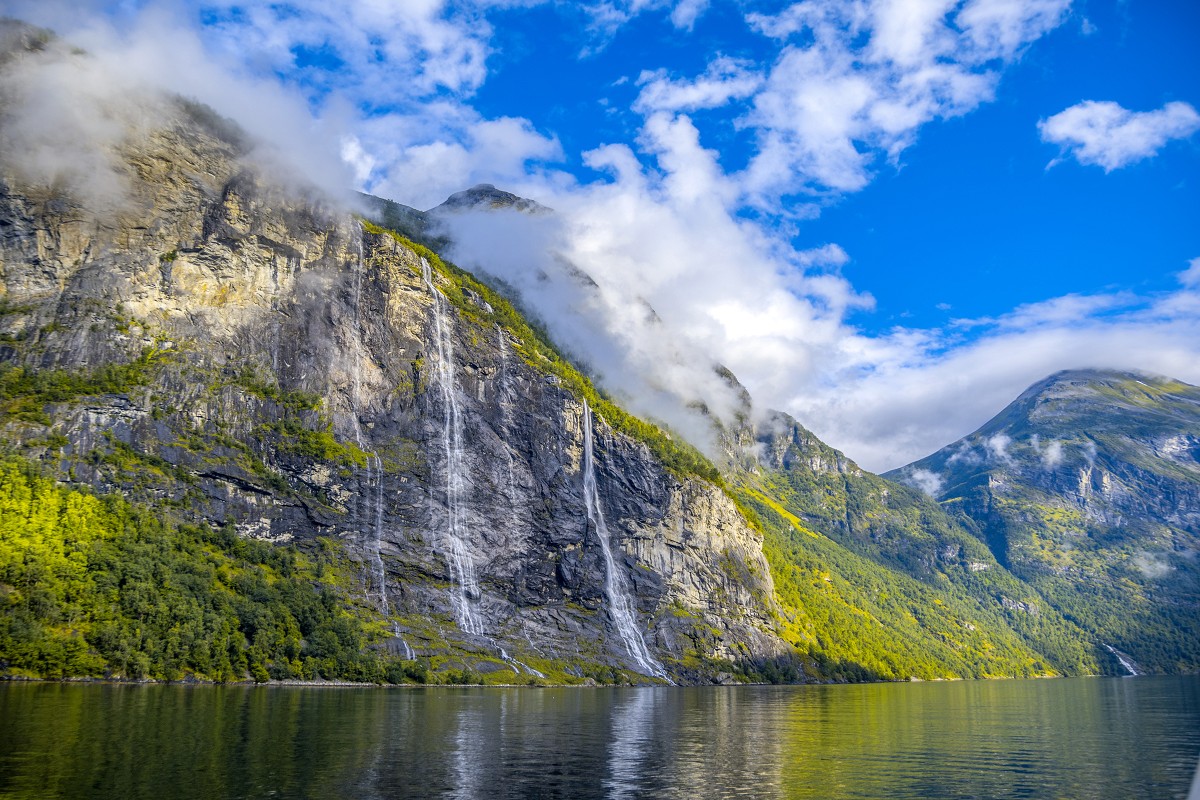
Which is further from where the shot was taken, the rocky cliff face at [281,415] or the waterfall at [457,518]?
the waterfall at [457,518]

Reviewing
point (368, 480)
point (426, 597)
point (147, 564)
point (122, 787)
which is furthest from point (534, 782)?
point (368, 480)

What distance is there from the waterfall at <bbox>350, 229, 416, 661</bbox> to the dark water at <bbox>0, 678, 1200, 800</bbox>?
62419 mm

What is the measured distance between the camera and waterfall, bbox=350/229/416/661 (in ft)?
516

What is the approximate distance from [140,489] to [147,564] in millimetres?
23300

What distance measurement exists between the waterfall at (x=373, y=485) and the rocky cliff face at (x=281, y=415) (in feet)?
1.63

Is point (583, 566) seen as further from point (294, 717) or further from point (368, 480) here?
point (294, 717)

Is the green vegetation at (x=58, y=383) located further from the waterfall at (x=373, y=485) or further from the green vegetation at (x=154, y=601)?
the waterfall at (x=373, y=485)

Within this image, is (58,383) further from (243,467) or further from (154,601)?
(154,601)

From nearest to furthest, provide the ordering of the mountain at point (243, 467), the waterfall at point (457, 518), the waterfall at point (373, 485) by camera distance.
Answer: the mountain at point (243, 467)
the waterfall at point (373, 485)
the waterfall at point (457, 518)

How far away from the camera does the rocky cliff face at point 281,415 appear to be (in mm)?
154875

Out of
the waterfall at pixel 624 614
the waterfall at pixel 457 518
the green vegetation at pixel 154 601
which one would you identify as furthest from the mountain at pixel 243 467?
the waterfall at pixel 624 614

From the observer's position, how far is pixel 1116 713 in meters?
102

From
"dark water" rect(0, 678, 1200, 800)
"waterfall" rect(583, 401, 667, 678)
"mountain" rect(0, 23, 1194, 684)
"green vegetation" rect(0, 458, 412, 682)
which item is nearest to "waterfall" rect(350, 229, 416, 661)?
"mountain" rect(0, 23, 1194, 684)

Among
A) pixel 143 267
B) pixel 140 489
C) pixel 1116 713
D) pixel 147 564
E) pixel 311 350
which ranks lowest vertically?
pixel 1116 713
